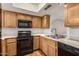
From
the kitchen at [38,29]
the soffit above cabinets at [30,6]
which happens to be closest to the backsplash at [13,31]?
the kitchen at [38,29]

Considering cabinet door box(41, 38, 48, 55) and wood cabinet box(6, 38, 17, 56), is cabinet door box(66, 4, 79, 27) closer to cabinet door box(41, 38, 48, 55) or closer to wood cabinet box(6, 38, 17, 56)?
cabinet door box(41, 38, 48, 55)

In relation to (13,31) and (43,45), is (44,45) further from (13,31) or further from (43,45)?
(13,31)

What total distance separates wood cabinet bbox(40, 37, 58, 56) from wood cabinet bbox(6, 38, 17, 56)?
0.32 meters

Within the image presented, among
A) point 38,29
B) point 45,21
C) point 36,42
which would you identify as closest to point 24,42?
point 36,42

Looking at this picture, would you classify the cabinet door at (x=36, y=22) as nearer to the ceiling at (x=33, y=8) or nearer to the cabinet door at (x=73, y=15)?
the ceiling at (x=33, y=8)

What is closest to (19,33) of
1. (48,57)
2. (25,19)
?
(25,19)

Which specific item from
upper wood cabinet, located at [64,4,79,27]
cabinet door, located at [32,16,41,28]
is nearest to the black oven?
cabinet door, located at [32,16,41,28]

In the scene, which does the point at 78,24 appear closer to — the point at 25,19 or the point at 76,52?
the point at 76,52

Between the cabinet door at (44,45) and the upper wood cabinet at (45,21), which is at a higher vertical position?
the upper wood cabinet at (45,21)

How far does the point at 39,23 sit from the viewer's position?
102cm

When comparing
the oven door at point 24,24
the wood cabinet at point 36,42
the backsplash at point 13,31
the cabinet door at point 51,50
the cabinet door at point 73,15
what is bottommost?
the cabinet door at point 51,50

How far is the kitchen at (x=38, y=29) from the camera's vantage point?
93 centimetres

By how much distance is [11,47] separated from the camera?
0.97 m

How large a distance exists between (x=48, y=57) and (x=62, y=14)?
19.7 inches
